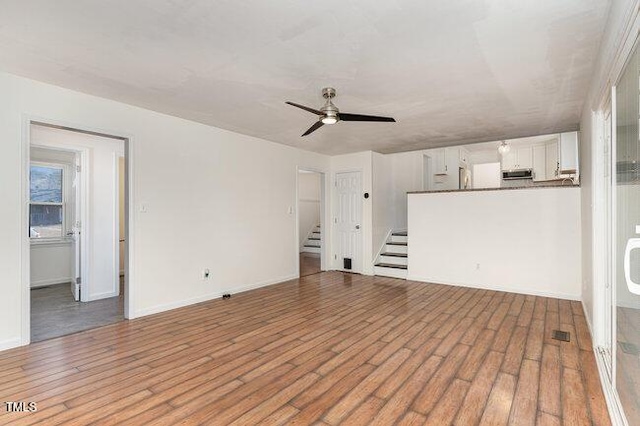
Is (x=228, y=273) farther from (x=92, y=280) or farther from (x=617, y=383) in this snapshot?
(x=617, y=383)

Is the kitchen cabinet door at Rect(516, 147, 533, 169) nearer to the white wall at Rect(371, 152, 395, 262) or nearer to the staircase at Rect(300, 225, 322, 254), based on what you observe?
the white wall at Rect(371, 152, 395, 262)

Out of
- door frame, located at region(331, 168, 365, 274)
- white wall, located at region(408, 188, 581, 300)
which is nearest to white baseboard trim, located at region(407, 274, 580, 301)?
white wall, located at region(408, 188, 581, 300)

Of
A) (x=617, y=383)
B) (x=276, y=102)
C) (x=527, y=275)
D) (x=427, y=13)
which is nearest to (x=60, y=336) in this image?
(x=276, y=102)

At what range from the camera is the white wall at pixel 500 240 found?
4.93 meters

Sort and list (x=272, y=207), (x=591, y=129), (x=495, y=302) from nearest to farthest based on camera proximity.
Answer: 1. (x=591, y=129)
2. (x=495, y=302)
3. (x=272, y=207)

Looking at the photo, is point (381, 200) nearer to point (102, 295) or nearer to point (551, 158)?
point (551, 158)

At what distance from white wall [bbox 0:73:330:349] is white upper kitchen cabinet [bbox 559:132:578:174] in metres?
4.39

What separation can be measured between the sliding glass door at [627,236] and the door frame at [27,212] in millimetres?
4478

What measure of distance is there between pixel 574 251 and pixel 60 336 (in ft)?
21.5

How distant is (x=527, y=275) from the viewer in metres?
5.17

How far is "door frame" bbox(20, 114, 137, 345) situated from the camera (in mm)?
3180

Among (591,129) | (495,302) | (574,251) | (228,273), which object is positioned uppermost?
(591,129)

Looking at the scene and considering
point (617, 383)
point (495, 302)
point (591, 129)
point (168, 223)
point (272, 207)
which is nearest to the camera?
point (617, 383)

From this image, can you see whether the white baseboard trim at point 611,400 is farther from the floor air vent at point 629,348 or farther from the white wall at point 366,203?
the white wall at point 366,203
